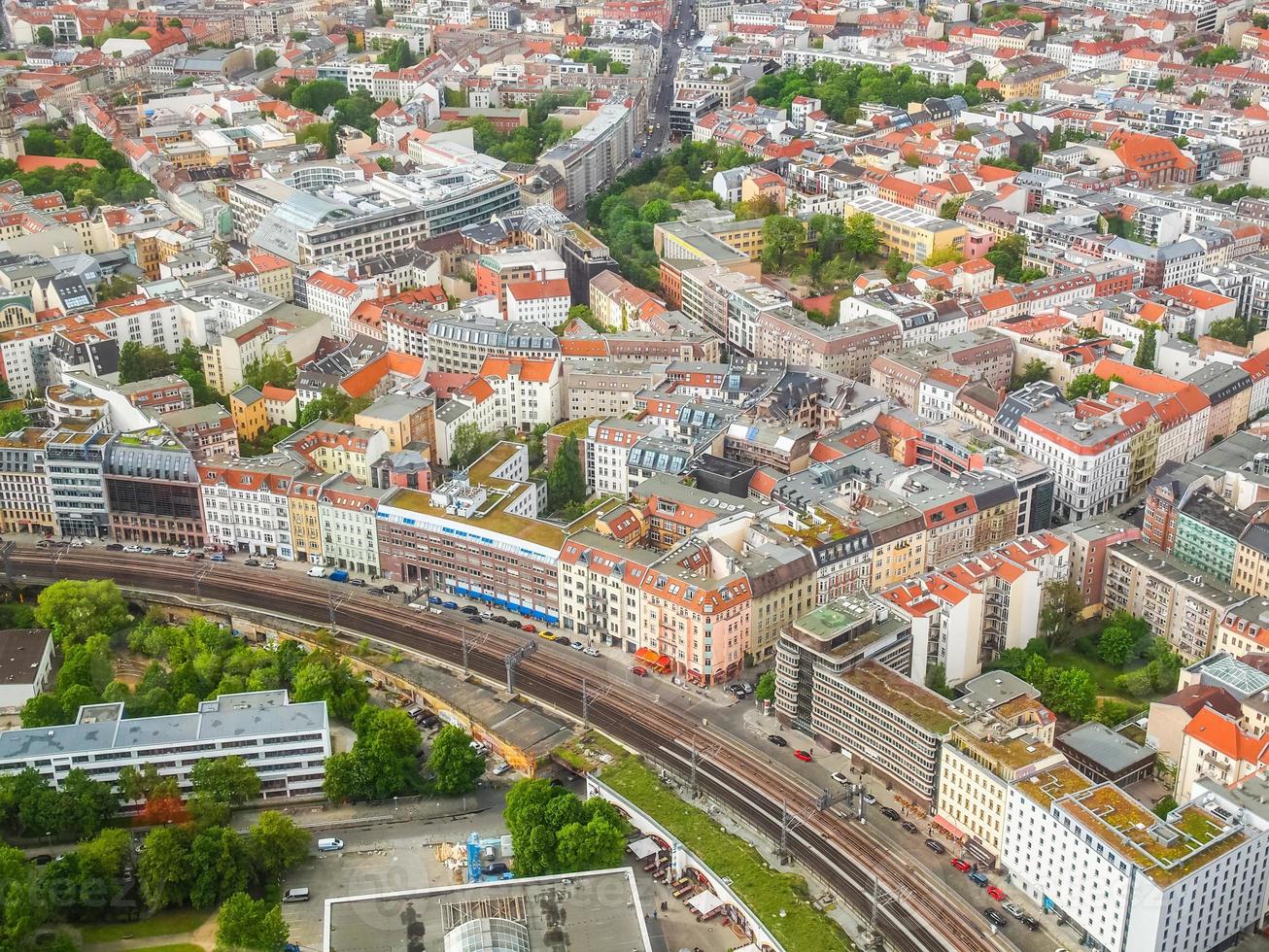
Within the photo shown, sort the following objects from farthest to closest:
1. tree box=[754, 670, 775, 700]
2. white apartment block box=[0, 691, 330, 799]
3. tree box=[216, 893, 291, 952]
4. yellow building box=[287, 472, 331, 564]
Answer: yellow building box=[287, 472, 331, 564] → tree box=[754, 670, 775, 700] → white apartment block box=[0, 691, 330, 799] → tree box=[216, 893, 291, 952]

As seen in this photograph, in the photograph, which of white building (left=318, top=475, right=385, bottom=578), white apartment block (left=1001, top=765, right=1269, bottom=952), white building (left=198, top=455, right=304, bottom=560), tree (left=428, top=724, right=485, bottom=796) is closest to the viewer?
white apartment block (left=1001, top=765, right=1269, bottom=952)

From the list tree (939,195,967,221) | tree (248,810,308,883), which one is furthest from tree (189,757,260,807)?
tree (939,195,967,221)

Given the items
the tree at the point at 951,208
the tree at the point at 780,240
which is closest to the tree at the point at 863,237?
the tree at the point at 780,240

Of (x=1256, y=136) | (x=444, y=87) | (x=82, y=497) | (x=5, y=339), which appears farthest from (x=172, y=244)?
(x=1256, y=136)

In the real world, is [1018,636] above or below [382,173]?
below

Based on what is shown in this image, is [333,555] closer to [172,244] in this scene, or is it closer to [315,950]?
[315,950]

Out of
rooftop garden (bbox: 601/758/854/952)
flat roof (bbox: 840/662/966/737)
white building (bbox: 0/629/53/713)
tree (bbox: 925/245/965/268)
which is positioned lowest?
rooftop garden (bbox: 601/758/854/952)

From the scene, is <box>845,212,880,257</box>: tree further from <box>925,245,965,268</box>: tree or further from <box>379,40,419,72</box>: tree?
<box>379,40,419,72</box>: tree

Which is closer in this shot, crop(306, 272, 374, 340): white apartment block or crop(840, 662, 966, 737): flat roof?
crop(840, 662, 966, 737): flat roof
